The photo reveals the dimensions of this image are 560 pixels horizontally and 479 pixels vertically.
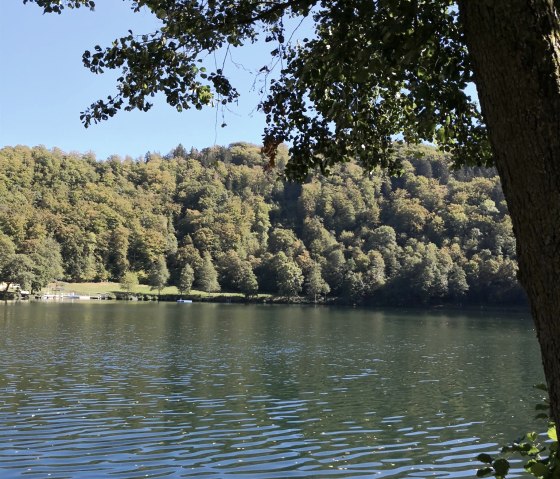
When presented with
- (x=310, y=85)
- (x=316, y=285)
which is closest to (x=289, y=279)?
(x=316, y=285)

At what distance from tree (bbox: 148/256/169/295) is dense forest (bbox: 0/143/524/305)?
1.30 feet

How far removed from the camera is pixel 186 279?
12462 cm

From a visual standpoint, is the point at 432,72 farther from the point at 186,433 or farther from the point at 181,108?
the point at 186,433

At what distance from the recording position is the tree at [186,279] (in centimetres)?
12462

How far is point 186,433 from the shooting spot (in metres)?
15.6

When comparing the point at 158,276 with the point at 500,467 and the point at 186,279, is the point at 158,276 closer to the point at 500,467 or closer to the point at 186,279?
the point at 186,279

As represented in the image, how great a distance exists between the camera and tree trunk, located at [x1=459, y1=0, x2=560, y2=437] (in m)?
2.43

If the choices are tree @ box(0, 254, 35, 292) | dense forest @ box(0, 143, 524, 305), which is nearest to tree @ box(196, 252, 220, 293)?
dense forest @ box(0, 143, 524, 305)

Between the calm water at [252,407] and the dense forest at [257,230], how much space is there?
72084 millimetres

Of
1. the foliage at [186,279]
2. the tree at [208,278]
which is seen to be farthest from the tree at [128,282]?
the tree at [208,278]

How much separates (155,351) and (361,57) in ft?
103

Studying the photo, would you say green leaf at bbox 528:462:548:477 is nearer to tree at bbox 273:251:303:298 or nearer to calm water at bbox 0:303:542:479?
calm water at bbox 0:303:542:479

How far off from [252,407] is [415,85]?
16054mm

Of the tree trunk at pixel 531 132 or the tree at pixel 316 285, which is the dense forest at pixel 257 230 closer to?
the tree at pixel 316 285
